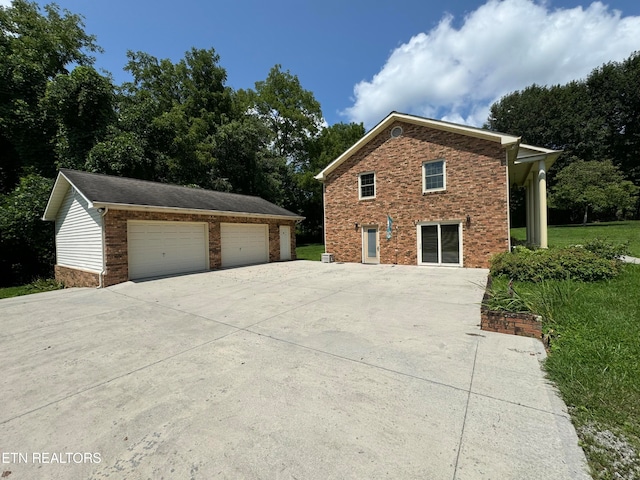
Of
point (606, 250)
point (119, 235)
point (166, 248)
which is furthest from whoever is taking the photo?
point (166, 248)

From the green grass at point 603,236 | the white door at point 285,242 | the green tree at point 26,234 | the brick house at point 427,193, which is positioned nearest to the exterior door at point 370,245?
the brick house at point 427,193

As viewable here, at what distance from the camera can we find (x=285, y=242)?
54.0 ft

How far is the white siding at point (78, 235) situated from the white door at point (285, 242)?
28.0 feet

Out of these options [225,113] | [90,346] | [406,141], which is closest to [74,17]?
[225,113]

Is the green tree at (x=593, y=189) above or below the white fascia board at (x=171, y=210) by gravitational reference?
above

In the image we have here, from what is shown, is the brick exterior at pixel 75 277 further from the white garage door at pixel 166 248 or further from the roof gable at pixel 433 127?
the roof gable at pixel 433 127

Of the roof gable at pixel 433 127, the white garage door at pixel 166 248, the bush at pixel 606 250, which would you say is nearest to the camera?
the bush at pixel 606 250

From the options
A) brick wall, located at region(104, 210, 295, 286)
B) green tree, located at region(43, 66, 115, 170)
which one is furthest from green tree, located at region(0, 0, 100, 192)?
brick wall, located at region(104, 210, 295, 286)

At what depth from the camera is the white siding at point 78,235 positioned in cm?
955

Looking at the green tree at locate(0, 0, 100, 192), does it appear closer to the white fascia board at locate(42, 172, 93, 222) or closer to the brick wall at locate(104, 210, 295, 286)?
the white fascia board at locate(42, 172, 93, 222)

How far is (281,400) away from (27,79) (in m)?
Answer: 24.2

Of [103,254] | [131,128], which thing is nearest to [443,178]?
[103,254]

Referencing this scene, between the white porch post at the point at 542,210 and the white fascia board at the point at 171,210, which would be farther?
the white porch post at the point at 542,210

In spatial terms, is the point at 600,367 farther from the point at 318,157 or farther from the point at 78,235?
the point at 318,157
